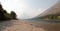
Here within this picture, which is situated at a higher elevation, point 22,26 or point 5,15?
point 5,15

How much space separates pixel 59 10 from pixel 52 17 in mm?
95

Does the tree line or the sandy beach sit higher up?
the tree line

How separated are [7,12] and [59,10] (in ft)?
1.63

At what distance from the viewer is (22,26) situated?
109cm

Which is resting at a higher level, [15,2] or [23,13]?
[15,2]

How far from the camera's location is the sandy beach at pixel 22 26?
1.06 meters

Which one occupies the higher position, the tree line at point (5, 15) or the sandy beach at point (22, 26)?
the tree line at point (5, 15)

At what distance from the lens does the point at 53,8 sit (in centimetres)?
111

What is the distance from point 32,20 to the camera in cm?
112

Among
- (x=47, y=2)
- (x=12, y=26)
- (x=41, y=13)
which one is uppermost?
Answer: (x=47, y=2)

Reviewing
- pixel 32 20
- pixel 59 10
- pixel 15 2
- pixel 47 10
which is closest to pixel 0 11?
pixel 15 2

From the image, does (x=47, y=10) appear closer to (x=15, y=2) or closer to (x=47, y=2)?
(x=47, y=2)

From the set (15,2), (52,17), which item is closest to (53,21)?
(52,17)

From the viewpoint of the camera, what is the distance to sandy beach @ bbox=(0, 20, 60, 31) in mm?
1061
